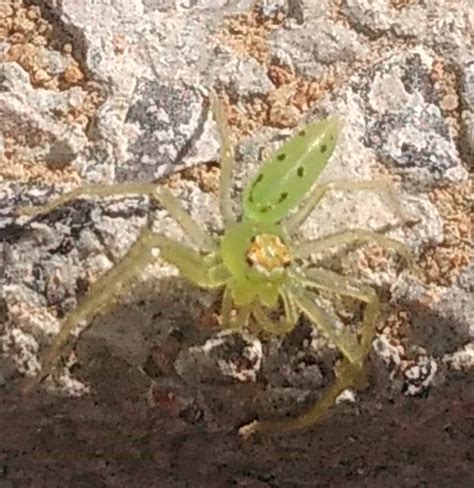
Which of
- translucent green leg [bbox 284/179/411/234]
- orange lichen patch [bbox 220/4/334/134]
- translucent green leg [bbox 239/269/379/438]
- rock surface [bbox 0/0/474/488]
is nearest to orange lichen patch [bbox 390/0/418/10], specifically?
rock surface [bbox 0/0/474/488]

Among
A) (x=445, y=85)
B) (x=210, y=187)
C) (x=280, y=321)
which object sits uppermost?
(x=445, y=85)

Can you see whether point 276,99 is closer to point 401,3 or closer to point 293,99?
point 293,99

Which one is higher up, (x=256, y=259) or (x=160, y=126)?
(x=160, y=126)

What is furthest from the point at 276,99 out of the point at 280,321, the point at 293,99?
the point at 280,321

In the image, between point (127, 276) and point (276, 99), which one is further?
point (276, 99)

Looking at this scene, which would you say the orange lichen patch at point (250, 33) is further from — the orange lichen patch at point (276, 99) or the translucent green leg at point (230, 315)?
the translucent green leg at point (230, 315)

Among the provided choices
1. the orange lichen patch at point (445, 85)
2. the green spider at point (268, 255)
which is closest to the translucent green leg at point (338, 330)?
the green spider at point (268, 255)

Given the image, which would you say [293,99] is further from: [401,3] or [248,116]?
[401,3]
